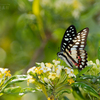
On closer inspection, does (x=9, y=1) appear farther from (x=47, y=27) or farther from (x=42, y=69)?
(x=42, y=69)

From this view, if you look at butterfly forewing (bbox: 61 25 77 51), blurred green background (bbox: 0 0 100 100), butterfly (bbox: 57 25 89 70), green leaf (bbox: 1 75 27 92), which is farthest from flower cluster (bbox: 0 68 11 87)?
blurred green background (bbox: 0 0 100 100)

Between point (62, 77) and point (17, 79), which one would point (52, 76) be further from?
point (17, 79)

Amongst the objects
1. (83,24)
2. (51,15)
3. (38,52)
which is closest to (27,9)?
(51,15)

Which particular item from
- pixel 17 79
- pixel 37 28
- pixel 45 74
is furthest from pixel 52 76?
pixel 37 28

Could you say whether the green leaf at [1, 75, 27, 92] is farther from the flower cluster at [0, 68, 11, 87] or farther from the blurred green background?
the blurred green background

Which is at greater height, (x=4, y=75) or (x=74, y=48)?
(x=74, y=48)

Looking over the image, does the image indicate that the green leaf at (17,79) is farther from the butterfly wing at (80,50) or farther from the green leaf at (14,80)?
the butterfly wing at (80,50)
